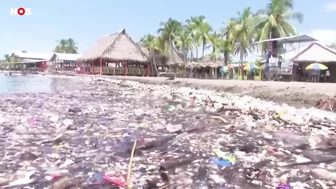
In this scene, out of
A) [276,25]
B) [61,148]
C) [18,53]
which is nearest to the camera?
[61,148]

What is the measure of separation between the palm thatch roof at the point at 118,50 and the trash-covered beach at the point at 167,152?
32.4 metres

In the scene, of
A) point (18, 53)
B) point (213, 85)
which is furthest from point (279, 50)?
point (18, 53)

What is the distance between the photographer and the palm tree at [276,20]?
92.4ft

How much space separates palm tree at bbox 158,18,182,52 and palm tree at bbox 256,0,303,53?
49.3 ft

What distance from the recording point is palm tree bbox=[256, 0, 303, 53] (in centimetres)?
2816

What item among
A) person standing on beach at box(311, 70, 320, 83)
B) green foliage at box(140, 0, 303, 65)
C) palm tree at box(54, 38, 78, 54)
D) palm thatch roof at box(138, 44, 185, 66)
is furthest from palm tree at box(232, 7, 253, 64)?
palm tree at box(54, 38, 78, 54)

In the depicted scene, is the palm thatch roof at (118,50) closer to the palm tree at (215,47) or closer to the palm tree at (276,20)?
the palm tree at (215,47)

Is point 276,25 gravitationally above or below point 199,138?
above

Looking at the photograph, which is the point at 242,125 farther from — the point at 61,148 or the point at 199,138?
the point at 61,148

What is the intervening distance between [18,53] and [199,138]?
3061 inches

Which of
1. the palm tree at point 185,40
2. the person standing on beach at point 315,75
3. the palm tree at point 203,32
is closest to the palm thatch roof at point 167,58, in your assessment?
the palm tree at point 185,40

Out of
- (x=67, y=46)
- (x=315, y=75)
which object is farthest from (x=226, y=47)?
(x=67, y=46)

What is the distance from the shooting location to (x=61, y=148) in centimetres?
486

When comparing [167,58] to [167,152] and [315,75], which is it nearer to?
[315,75]
